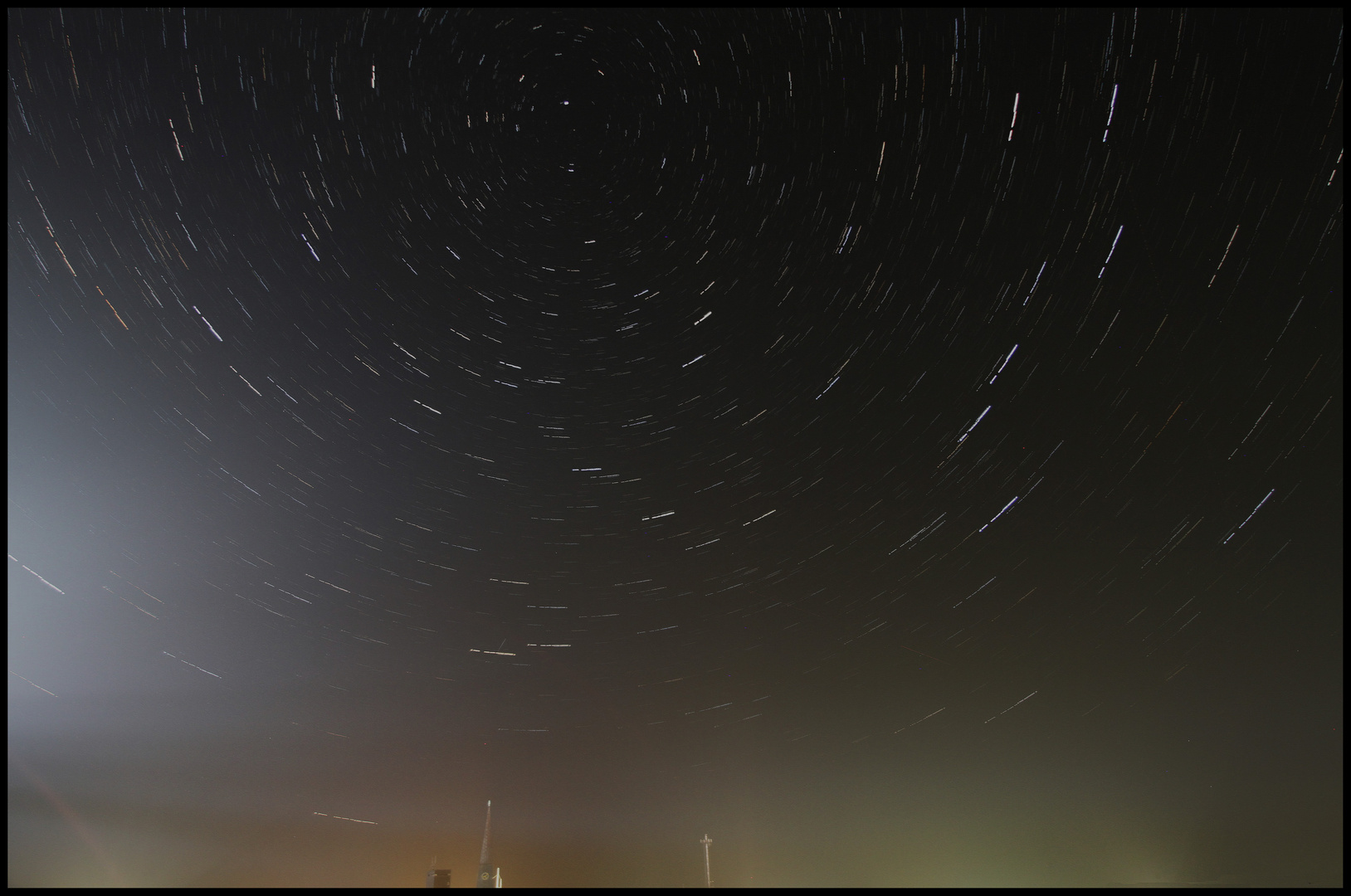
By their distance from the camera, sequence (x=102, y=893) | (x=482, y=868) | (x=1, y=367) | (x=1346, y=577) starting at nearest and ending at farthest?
(x=102, y=893) → (x=1, y=367) → (x=1346, y=577) → (x=482, y=868)

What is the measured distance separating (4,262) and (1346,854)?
5852 millimetres

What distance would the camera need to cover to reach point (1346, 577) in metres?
3.66

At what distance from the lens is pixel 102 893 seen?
1143mm

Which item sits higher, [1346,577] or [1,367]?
[1,367]

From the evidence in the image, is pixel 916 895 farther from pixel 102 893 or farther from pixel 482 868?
pixel 482 868

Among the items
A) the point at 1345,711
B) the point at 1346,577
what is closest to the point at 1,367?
the point at 1345,711

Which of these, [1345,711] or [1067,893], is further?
[1345,711]

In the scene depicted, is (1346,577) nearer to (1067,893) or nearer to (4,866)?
(1067,893)

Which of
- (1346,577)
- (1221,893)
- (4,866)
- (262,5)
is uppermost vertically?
(262,5)

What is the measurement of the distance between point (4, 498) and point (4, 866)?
156cm

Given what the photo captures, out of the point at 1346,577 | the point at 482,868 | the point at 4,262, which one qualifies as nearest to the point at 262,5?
the point at 4,262

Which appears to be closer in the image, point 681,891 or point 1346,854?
point 681,891

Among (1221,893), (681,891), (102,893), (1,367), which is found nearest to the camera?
(1221,893)

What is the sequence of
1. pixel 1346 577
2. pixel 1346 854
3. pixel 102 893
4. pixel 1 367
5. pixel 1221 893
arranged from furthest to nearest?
pixel 1346 577 → pixel 1346 854 → pixel 1 367 → pixel 102 893 → pixel 1221 893
